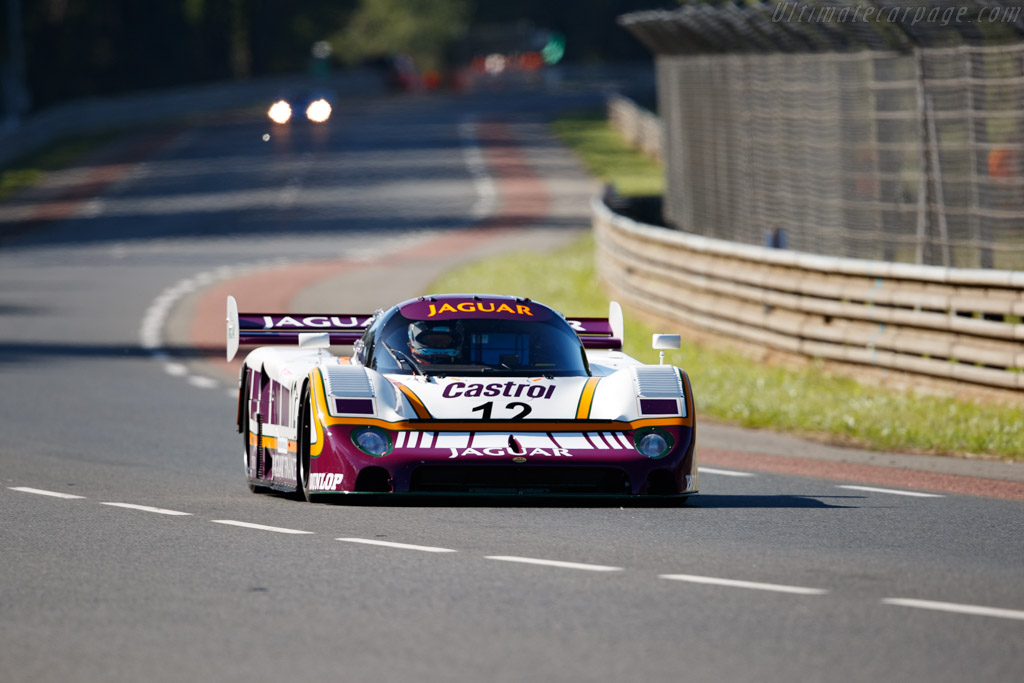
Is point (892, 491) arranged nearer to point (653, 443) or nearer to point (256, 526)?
point (653, 443)

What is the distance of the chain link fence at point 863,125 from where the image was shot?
16516 mm

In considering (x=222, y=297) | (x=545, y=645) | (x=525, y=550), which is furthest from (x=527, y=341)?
(x=222, y=297)

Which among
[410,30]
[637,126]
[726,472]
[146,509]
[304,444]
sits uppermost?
[304,444]

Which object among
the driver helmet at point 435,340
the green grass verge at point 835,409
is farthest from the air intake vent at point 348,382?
the green grass verge at point 835,409

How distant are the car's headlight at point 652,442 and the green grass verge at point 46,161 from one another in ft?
142

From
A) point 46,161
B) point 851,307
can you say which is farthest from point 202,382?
point 46,161

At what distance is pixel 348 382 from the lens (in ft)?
34.7

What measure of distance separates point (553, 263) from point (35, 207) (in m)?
20.8

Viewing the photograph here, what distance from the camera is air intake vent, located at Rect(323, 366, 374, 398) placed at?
10.5 meters

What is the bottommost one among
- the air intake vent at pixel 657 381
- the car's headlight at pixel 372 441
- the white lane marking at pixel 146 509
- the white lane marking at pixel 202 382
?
the white lane marking at pixel 202 382

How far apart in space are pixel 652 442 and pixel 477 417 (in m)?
0.94

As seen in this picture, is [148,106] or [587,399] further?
[148,106]

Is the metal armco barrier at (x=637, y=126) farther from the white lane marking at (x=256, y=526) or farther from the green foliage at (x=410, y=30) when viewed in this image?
the green foliage at (x=410, y=30)

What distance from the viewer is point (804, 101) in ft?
68.8
